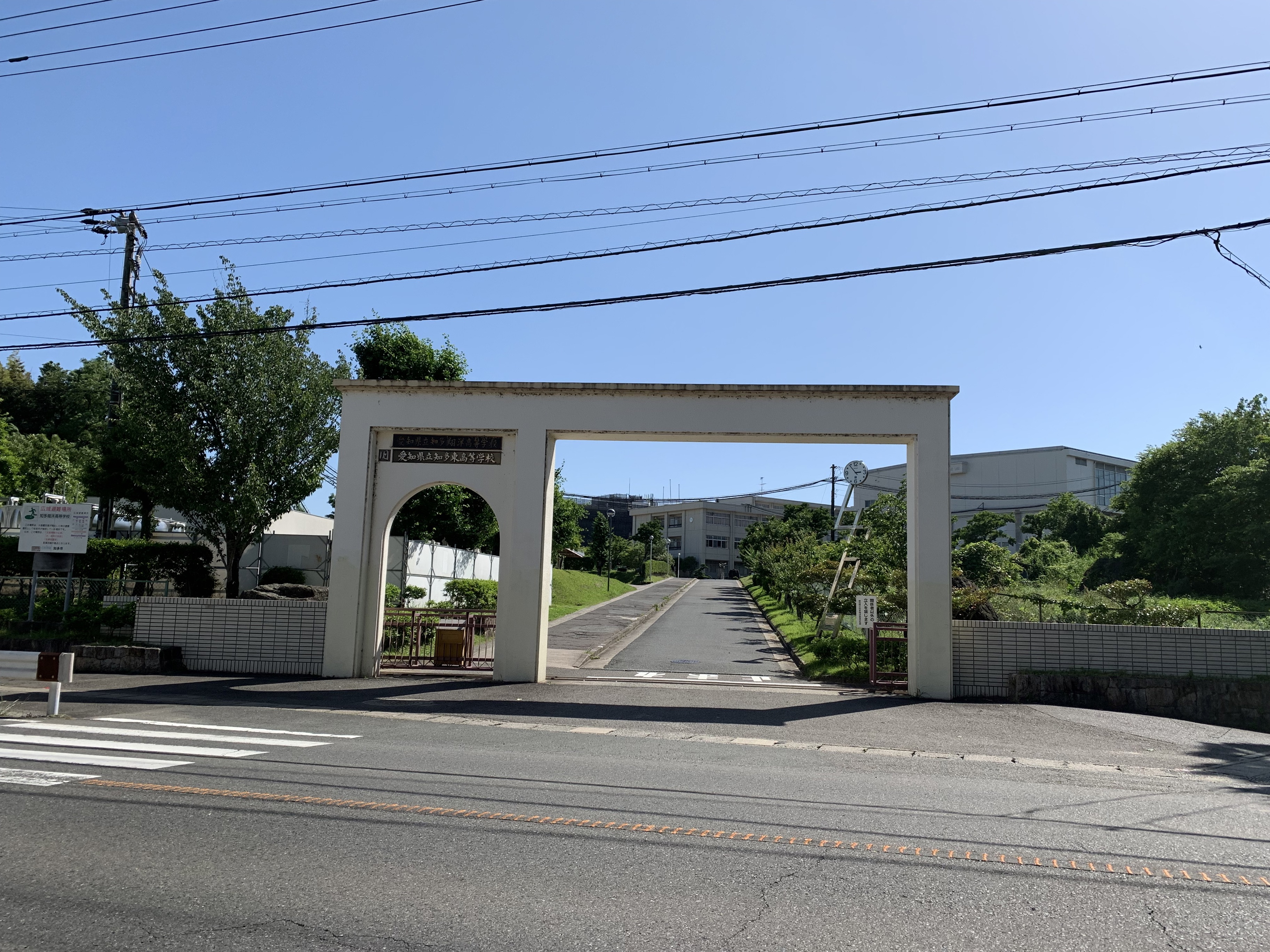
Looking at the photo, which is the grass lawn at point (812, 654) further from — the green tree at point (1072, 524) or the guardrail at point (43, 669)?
A: the green tree at point (1072, 524)

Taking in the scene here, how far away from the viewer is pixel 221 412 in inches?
742

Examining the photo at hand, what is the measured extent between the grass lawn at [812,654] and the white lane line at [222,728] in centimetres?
1025

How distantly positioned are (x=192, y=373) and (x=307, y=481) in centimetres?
337

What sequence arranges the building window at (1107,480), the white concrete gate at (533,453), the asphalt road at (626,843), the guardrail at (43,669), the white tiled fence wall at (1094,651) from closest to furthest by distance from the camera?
1. the asphalt road at (626,843)
2. the guardrail at (43,669)
3. the white tiled fence wall at (1094,651)
4. the white concrete gate at (533,453)
5. the building window at (1107,480)

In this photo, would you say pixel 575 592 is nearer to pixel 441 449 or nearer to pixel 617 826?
pixel 441 449

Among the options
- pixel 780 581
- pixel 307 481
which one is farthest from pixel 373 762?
pixel 780 581

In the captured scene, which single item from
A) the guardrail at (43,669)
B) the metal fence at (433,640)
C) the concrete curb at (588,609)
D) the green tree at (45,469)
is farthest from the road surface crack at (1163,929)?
the green tree at (45,469)

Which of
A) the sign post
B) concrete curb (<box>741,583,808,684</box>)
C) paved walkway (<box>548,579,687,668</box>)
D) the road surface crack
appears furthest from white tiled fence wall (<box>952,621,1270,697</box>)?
the sign post

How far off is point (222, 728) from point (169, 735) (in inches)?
25.7

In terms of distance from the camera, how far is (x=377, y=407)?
15797 millimetres

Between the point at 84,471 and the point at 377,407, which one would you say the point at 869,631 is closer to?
the point at 377,407

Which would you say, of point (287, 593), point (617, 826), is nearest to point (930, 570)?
point (617, 826)

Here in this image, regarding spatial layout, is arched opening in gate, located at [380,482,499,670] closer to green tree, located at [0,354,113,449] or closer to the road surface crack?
the road surface crack

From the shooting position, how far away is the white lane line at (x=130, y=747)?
27.6 ft
